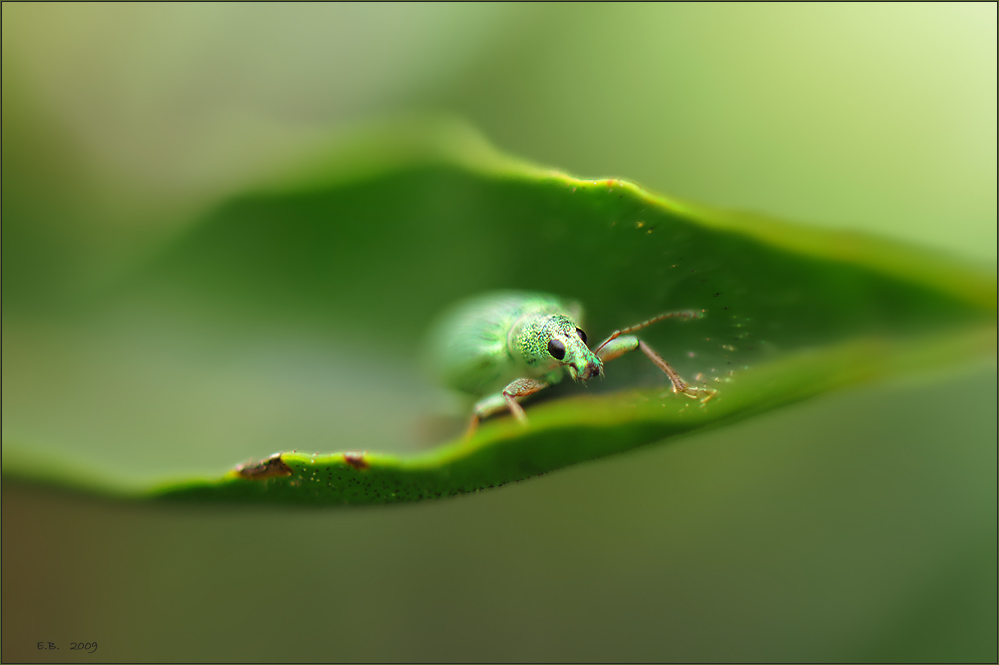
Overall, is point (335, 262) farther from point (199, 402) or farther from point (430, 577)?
point (430, 577)

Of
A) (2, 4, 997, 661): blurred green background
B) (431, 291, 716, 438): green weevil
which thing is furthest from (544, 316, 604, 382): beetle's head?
(2, 4, 997, 661): blurred green background

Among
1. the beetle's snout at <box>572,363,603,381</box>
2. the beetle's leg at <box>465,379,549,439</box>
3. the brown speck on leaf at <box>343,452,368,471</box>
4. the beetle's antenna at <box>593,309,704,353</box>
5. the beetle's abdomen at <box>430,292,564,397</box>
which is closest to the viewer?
the brown speck on leaf at <box>343,452,368,471</box>

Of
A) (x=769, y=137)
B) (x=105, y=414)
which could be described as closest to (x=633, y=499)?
(x=769, y=137)

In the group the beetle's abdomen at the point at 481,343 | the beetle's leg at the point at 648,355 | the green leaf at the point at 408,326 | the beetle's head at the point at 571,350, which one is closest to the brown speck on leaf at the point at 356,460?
the green leaf at the point at 408,326

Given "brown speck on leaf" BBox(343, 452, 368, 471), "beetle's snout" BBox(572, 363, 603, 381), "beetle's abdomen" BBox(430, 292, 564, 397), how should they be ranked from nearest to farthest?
"brown speck on leaf" BBox(343, 452, 368, 471)
"beetle's snout" BBox(572, 363, 603, 381)
"beetle's abdomen" BBox(430, 292, 564, 397)

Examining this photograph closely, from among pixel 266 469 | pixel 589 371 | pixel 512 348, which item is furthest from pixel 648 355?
pixel 266 469

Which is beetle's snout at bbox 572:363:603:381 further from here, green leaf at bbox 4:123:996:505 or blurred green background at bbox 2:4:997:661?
blurred green background at bbox 2:4:997:661

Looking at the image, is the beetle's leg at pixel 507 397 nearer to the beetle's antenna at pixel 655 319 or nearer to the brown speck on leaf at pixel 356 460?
the beetle's antenna at pixel 655 319
